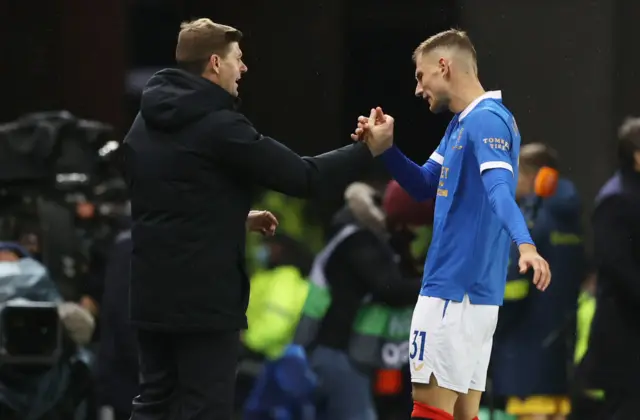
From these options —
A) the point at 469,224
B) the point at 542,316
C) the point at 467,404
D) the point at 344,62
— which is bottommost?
the point at 467,404

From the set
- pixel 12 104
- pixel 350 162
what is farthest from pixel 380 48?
pixel 350 162

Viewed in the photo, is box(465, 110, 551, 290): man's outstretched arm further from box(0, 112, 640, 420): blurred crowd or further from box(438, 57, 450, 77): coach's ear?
box(0, 112, 640, 420): blurred crowd

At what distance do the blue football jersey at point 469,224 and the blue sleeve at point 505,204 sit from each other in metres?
0.16

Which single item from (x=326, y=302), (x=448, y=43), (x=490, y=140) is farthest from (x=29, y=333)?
(x=490, y=140)

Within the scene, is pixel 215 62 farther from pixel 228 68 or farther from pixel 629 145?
pixel 629 145

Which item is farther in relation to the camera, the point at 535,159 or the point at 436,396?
the point at 535,159

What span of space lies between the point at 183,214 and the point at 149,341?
48 centimetres

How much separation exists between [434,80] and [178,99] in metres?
0.92

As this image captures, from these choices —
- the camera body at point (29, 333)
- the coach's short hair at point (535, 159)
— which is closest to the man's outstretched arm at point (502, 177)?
the camera body at point (29, 333)

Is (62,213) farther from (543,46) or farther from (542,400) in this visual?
(543,46)

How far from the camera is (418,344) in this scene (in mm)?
5863

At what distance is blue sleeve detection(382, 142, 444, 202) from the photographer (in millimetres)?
6121

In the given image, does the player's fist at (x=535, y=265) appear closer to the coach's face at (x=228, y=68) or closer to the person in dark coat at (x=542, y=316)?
the coach's face at (x=228, y=68)

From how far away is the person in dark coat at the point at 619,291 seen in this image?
8.20 m
